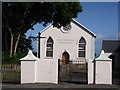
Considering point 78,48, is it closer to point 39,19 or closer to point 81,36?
point 81,36

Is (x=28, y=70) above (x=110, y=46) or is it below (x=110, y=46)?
below

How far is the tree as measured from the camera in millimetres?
29359

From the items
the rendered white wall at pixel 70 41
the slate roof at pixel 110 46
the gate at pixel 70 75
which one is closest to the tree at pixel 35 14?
the gate at pixel 70 75

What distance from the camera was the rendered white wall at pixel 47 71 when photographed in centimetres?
1539

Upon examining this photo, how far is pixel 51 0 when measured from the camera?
30.2 meters

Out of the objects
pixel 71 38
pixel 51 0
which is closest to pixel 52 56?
pixel 71 38

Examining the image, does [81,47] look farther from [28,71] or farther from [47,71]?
[28,71]

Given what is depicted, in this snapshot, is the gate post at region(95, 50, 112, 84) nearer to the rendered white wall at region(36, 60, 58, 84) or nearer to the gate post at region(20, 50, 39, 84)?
the rendered white wall at region(36, 60, 58, 84)

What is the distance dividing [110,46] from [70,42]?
6.30 meters

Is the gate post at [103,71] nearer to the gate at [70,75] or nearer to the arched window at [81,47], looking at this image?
the gate at [70,75]

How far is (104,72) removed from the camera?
595 inches

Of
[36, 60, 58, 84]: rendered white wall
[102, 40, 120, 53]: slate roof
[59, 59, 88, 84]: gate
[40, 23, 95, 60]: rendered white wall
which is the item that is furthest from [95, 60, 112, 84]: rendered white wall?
[40, 23, 95, 60]: rendered white wall

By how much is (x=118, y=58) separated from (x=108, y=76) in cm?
2205

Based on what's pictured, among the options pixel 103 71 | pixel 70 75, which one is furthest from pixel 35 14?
pixel 103 71
